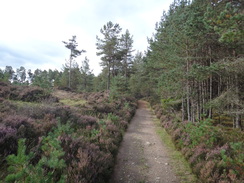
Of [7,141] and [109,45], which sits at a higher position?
[109,45]

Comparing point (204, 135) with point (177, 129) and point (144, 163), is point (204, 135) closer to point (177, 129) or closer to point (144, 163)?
→ point (177, 129)

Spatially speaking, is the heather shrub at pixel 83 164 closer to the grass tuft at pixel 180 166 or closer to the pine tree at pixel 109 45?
the grass tuft at pixel 180 166

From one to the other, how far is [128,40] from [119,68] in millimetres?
6259

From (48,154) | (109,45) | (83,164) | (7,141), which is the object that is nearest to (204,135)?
(83,164)

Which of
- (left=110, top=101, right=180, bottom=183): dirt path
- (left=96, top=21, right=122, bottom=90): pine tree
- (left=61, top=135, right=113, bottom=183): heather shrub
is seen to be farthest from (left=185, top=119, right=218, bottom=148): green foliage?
(left=96, top=21, right=122, bottom=90): pine tree

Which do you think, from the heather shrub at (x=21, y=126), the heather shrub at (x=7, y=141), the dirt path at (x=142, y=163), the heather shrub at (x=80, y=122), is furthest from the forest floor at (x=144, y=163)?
the heather shrub at (x=21, y=126)

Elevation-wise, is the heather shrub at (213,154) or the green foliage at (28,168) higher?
the green foliage at (28,168)

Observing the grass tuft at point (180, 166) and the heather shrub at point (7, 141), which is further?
the grass tuft at point (180, 166)

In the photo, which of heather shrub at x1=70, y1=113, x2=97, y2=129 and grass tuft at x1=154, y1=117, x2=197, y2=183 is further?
heather shrub at x1=70, y1=113, x2=97, y2=129

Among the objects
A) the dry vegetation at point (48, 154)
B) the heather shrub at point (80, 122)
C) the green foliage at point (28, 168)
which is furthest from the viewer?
the heather shrub at point (80, 122)

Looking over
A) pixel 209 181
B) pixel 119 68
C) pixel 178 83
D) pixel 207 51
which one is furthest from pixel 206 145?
pixel 119 68

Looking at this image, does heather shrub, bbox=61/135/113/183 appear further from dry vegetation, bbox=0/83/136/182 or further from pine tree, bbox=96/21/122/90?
pine tree, bbox=96/21/122/90

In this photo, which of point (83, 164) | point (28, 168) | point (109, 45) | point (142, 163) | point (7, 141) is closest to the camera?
point (28, 168)

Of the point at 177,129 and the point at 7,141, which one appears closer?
the point at 7,141
